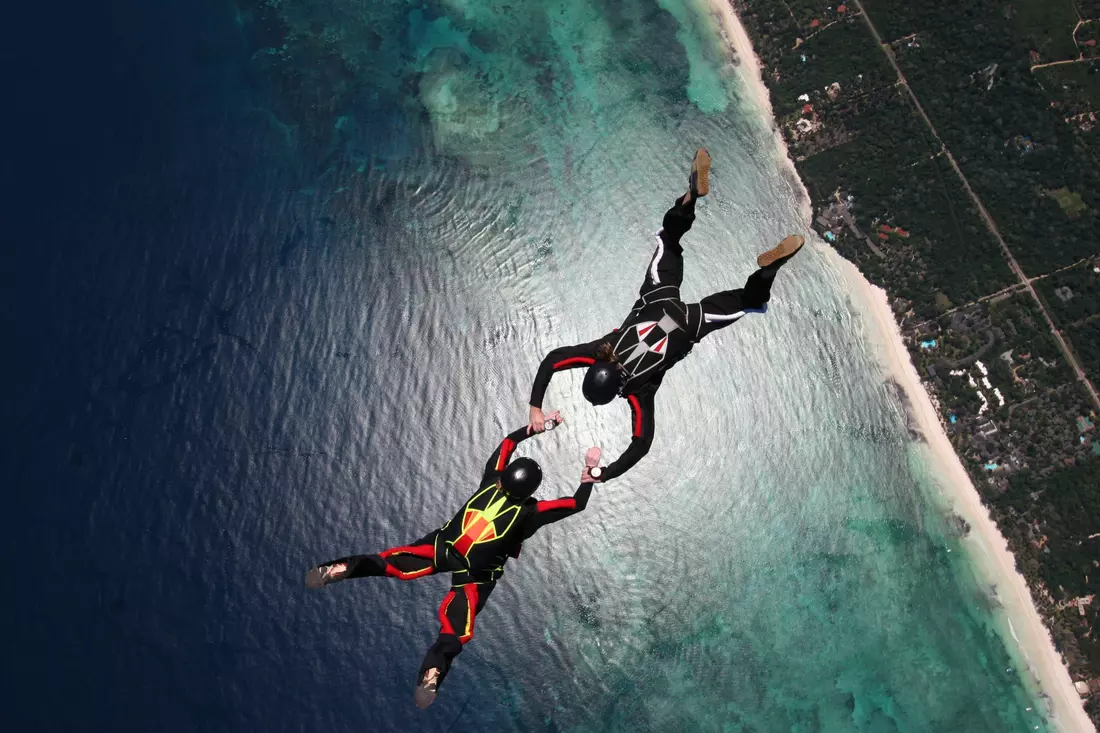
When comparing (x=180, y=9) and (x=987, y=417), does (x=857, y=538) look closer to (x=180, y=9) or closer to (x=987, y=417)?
(x=987, y=417)

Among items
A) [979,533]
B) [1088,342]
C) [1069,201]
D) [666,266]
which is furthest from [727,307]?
[1069,201]

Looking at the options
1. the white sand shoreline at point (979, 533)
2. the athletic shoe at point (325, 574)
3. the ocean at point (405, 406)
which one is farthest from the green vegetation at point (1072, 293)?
the athletic shoe at point (325, 574)

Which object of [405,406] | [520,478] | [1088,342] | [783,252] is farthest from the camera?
[1088,342]

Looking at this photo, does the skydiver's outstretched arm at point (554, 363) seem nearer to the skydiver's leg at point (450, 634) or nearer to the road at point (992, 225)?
the skydiver's leg at point (450, 634)

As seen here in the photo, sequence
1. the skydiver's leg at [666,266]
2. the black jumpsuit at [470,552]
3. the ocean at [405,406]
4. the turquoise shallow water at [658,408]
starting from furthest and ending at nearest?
the turquoise shallow water at [658,408] < the ocean at [405,406] < the skydiver's leg at [666,266] < the black jumpsuit at [470,552]

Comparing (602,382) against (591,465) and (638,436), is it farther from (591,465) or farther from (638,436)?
(591,465)

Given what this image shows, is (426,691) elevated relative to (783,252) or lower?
lower

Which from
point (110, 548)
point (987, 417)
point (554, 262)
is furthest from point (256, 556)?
point (987, 417)

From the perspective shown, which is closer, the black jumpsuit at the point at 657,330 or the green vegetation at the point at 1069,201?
the black jumpsuit at the point at 657,330
